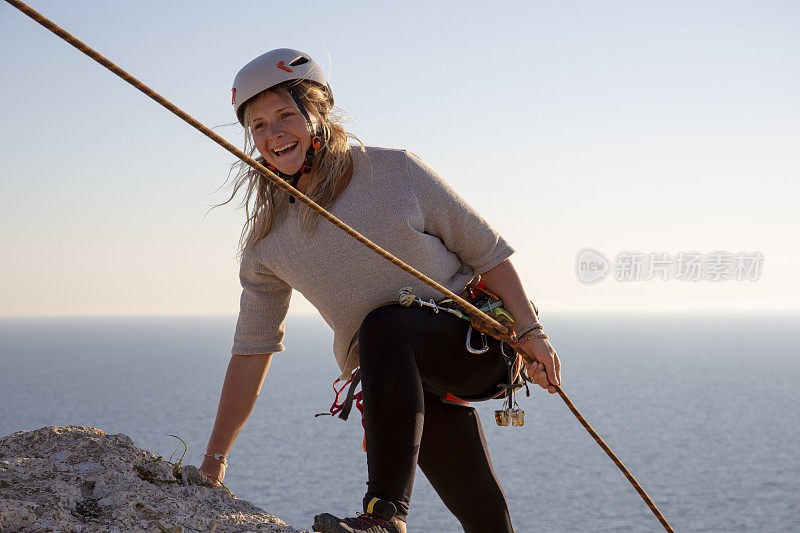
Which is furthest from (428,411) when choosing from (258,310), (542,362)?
A: (258,310)

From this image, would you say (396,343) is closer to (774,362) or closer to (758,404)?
(758,404)

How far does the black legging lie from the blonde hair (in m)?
0.66

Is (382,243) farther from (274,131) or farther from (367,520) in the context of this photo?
(367,520)

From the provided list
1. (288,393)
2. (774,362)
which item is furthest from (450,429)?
(774,362)

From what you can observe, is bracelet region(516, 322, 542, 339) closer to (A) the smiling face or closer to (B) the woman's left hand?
(B) the woman's left hand

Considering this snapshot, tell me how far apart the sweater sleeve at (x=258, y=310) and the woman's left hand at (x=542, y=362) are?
1.15 m

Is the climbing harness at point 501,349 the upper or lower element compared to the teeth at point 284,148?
lower

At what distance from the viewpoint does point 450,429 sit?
322 centimetres

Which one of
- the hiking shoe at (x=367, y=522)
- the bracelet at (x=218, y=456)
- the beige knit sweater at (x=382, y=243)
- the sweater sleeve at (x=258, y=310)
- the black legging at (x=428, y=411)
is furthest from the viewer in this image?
the sweater sleeve at (x=258, y=310)

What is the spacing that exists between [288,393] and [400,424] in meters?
148

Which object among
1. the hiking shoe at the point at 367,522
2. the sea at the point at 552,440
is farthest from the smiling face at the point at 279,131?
the sea at the point at 552,440

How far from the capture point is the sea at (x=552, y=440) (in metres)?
90.1

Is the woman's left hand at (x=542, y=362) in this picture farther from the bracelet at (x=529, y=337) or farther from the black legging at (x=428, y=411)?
the black legging at (x=428, y=411)

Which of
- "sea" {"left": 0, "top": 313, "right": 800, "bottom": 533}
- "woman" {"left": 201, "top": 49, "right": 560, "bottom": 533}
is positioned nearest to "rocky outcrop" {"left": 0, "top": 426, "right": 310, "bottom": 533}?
"woman" {"left": 201, "top": 49, "right": 560, "bottom": 533}
